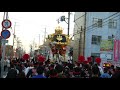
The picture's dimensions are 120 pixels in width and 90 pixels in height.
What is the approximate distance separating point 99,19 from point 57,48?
11.8 metres

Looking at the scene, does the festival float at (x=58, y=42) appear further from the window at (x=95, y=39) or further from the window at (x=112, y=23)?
the window at (x=112, y=23)

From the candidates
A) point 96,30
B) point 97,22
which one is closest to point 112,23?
point 97,22

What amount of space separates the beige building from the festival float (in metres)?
6.37

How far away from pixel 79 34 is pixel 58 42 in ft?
37.4

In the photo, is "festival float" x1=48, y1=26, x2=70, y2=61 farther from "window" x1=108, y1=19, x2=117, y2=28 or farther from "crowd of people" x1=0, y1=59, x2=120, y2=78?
"crowd of people" x1=0, y1=59, x2=120, y2=78

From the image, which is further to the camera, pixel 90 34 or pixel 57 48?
pixel 90 34

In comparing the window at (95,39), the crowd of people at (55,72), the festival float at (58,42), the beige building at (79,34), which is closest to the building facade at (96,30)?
the window at (95,39)

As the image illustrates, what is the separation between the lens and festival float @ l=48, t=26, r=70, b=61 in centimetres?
3528

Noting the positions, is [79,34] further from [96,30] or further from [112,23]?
[112,23]

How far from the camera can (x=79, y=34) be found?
4619 cm
